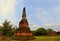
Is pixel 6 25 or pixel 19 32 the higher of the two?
pixel 6 25

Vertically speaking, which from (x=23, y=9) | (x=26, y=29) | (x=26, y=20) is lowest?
(x=26, y=29)

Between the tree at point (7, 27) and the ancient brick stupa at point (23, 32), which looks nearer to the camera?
the ancient brick stupa at point (23, 32)

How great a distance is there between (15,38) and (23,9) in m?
8.98

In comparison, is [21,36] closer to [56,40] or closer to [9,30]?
[56,40]

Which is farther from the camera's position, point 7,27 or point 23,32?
point 7,27

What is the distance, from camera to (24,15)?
43375mm

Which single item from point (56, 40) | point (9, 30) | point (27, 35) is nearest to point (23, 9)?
point (27, 35)

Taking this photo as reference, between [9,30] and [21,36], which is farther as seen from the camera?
[9,30]

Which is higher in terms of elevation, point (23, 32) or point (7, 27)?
point (7, 27)

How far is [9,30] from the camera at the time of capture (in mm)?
58281

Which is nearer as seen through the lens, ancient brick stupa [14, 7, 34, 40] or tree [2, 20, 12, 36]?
ancient brick stupa [14, 7, 34, 40]

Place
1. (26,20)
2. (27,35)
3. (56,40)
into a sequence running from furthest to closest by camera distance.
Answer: (26,20) < (27,35) < (56,40)

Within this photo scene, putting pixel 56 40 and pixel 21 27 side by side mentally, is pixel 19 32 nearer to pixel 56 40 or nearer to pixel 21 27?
pixel 21 27

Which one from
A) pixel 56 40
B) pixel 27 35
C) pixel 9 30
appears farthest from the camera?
pixel 9 30
